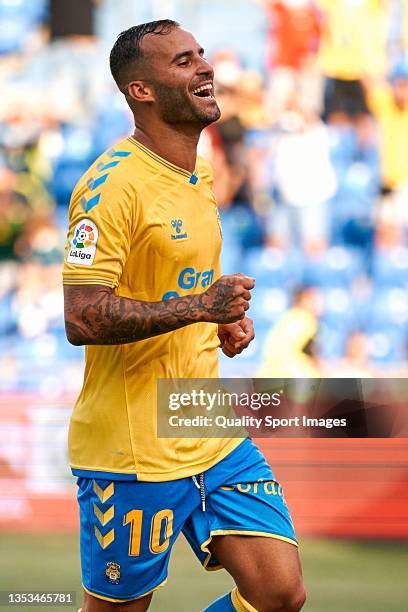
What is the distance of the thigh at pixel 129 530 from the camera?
→ 3.11 metres

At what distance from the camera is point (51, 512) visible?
20.2 feet

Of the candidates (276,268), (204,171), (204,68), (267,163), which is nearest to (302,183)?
(267,163)

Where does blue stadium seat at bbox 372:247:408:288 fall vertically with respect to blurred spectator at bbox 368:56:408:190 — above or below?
below

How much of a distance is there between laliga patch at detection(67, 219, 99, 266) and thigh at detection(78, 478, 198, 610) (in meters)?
0.60

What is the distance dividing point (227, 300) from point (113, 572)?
82 centimetres

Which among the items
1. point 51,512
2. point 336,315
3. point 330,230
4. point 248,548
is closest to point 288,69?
point 330,230

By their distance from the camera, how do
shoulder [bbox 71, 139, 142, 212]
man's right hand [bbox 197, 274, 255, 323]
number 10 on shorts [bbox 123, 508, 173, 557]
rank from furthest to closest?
number 10 on shorts [bbox 123, 508, 173, 557], shoulder [bbox 71, 139, 142, 212], man's right hand [bbox 197, 274, 255, 323]

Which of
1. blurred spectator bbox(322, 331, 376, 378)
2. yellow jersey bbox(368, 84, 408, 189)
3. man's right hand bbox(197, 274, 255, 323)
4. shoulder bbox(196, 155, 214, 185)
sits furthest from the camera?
yellow jersey bbox(368, 84, 408, 189)

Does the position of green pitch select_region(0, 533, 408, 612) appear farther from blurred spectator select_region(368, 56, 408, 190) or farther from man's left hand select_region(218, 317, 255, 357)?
blurred spectator select_region(368, 56, 408, 190)

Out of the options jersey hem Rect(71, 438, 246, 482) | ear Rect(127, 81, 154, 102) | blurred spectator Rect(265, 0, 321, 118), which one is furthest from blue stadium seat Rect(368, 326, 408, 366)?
ear Rect(127, 81, 154, 102)

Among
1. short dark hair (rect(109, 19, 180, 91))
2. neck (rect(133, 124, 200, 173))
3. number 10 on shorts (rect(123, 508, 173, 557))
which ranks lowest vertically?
number 10 on shorts (rect(123, 508, 173, 557))

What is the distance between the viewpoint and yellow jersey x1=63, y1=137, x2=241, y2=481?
120 inches

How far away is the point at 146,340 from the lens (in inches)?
123

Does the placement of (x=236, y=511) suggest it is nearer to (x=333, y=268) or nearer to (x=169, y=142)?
(x=169, y=142)
